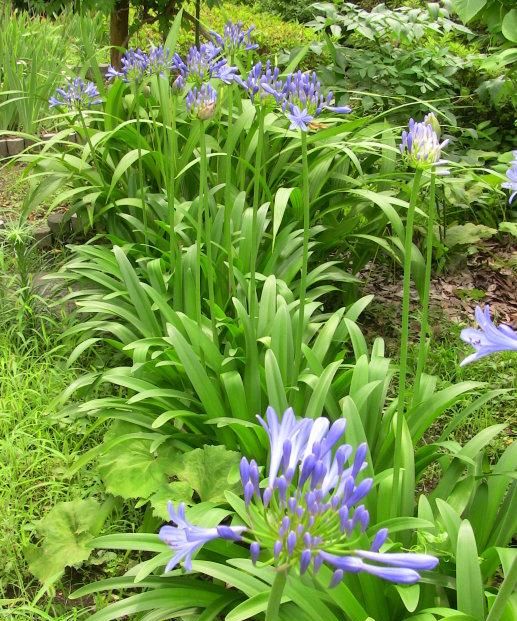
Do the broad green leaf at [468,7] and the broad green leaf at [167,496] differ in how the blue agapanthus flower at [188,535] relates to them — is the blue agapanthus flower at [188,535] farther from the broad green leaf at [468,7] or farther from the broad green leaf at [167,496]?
the broad green leaf at [468,7]

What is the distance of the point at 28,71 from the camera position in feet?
17.0

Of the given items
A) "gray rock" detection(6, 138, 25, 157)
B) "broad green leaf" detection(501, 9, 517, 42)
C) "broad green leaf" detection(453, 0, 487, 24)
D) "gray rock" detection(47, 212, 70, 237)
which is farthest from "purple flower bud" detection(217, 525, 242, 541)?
"gray rock" detection(6, 138, 25, 157)

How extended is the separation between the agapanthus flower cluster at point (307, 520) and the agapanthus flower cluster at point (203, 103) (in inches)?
45.6

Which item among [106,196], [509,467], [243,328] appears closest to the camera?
[509,467]

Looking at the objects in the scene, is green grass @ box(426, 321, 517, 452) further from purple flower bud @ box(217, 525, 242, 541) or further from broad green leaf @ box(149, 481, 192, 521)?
purple flower bud @ box(217, 525, 242, 541)

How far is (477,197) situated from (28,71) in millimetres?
3314

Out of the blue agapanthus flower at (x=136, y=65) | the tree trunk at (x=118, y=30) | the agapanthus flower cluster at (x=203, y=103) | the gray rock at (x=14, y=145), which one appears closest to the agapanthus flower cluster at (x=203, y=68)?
the agapanthus flower cluster at (x=203, y=103)

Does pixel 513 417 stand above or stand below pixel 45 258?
below

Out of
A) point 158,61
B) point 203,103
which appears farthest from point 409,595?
point 158,61

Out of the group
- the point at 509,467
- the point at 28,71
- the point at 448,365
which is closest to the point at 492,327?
the point at 509,467

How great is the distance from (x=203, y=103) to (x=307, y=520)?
4.65ft

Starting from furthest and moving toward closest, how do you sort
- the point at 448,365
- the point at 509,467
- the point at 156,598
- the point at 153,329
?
1. the point at 448,365
2. the point at 153,329
3. the point at 509,467
4. the point at 156,598

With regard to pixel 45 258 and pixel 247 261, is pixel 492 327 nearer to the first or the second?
pixel 247 261

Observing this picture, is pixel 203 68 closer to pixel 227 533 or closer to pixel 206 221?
pixel 206 221
